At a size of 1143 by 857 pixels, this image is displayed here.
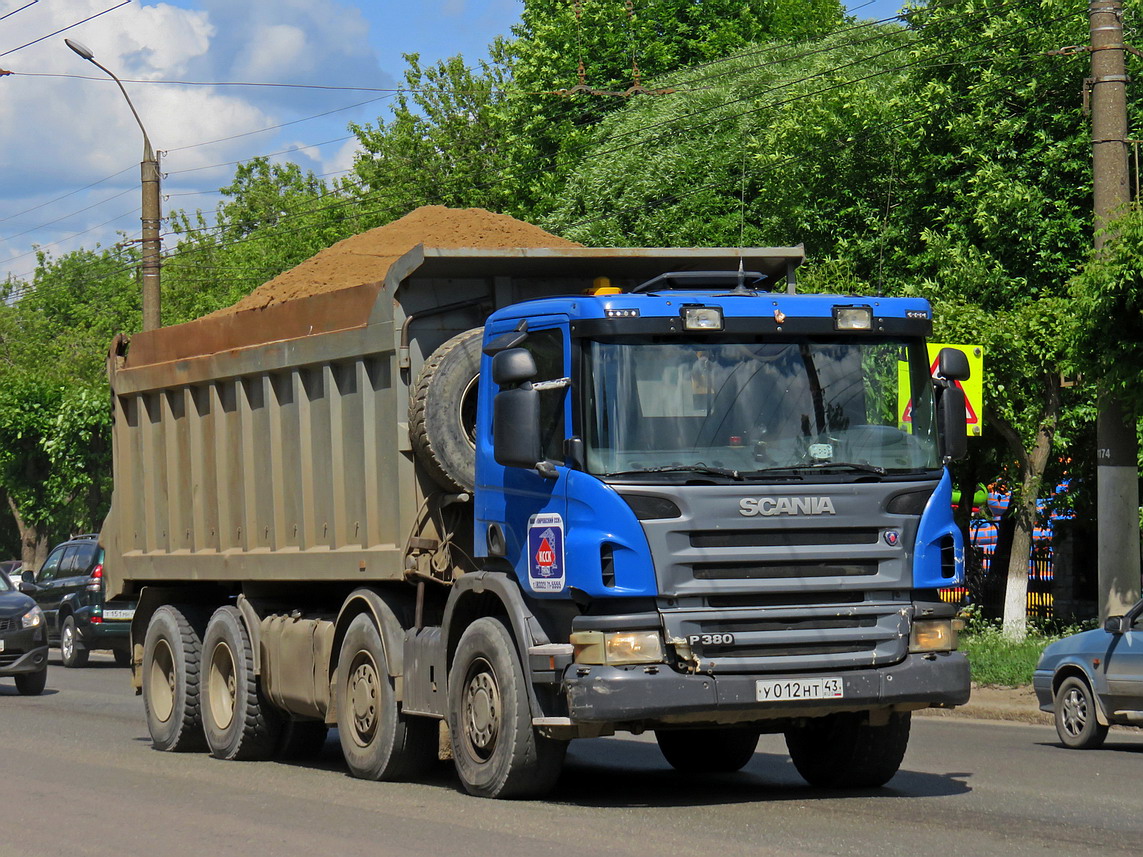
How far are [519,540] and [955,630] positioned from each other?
2.41 metres

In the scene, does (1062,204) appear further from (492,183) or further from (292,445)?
(492,183)

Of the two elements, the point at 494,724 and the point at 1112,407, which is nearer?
the point at 494,724

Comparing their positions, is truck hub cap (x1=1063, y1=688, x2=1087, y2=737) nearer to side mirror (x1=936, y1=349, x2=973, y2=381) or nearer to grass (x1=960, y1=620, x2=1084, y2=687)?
grass (x1=960, y1=620, x2=1084, y2=687)

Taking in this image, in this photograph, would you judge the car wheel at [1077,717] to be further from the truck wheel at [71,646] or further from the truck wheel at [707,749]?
the truck wheel at [71,646]

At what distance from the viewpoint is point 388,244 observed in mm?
13312

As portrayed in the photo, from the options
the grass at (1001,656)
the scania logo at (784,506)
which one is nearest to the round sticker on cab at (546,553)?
the scania logo at (784,506)

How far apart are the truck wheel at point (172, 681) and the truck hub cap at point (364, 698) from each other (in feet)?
9.89

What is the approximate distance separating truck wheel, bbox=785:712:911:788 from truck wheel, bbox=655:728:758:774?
2.65ft

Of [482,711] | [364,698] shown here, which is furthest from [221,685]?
[482,711]

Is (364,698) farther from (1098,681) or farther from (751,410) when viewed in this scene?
(1098,681)

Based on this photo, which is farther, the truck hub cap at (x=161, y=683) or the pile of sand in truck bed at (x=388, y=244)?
the truck hub cap at (x=161, y=683)

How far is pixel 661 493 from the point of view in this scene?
8.81m

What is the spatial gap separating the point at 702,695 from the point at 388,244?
5.69m

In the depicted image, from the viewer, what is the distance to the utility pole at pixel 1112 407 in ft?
55.5
